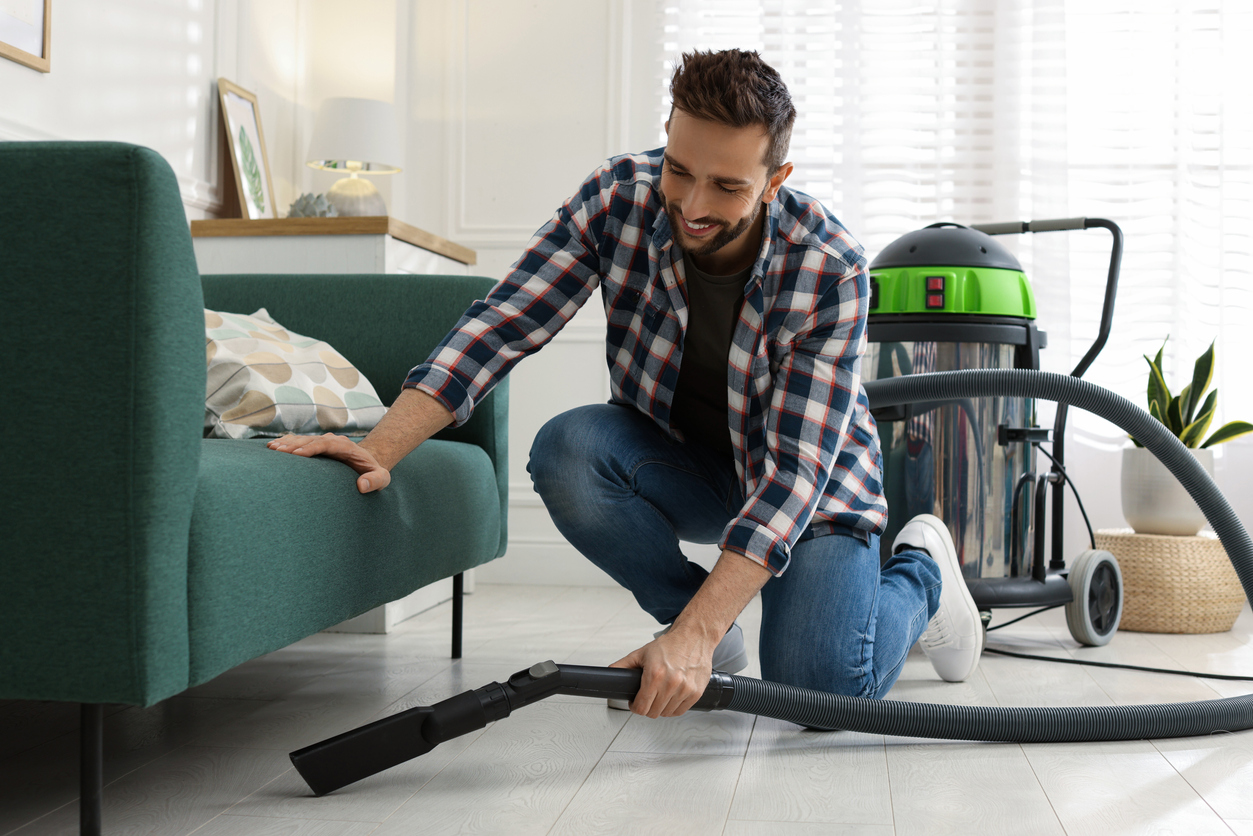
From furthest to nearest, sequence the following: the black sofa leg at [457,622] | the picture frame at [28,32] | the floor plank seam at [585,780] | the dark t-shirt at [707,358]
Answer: the black sofa leg at [457,622] < the picture frame at [28,32] < the dark t-shirt at [707,358] < the floor plank seam at [585,780]

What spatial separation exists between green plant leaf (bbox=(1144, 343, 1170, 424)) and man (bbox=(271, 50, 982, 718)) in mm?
1224

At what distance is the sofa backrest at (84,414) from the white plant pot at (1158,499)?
89.1 inches

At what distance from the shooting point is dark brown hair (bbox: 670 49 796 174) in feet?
3.92

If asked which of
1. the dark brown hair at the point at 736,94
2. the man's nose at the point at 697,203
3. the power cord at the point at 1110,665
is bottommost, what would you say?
the power cord at the point at 1110,665

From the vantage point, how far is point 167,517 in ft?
2.96

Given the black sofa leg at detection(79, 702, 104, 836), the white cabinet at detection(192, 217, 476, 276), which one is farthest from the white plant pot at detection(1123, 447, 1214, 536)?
the black sofa leg at detection(79, 702, 104, 836)

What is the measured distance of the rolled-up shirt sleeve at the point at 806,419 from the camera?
1.20m

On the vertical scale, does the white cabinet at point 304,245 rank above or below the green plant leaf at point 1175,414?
above

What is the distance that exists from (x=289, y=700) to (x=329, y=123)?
62.0 inches

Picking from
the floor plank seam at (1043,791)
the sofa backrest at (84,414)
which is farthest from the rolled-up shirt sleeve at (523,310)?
the floor plank seam at (1043,791)

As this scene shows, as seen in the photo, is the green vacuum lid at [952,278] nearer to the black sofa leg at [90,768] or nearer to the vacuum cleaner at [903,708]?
the vacuum cleaner at [903,708]

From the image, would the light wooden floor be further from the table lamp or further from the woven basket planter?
the table lamp

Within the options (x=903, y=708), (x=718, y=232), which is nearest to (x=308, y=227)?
(x=718, y=232)

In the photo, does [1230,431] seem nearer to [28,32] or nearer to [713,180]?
[713,180]
